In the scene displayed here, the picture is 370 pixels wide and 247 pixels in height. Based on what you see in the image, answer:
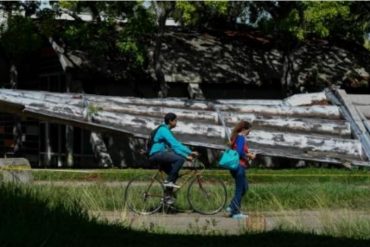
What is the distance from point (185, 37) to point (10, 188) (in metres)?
22.1

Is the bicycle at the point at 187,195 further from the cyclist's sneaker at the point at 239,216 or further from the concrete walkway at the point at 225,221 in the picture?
the cyclist's sneaker at the point at 239,216

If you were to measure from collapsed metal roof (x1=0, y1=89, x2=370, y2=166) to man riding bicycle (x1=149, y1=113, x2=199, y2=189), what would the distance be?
872 centimetres

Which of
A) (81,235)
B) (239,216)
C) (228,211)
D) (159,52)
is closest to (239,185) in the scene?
(228,211)

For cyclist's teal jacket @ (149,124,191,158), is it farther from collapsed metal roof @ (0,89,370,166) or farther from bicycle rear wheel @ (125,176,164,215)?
collapsed metal roof @ (0,89,370,166)

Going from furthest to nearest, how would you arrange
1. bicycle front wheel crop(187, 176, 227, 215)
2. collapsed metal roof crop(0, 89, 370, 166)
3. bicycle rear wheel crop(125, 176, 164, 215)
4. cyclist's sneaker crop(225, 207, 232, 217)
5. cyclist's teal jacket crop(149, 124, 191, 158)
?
collapsed metal roof crop(0, 89, 370, 166)
bicycle front wheel crop(187, 176, 227, 215)
cyclist's teal jacket crop(149, 124, 191, 158)
bicycle rear wheel crop(125, 176, 164, 215)
cyclist's sneaker crop(225, 207, 232, 217)

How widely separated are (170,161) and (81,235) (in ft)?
19.4

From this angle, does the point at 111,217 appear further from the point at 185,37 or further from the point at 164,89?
the point at 185,37

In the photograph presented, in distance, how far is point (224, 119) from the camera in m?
24.5

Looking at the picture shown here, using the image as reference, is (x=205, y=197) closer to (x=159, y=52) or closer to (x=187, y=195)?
(x=187, y=195)

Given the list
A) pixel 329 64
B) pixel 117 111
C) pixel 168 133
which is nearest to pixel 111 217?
pixel 168 133

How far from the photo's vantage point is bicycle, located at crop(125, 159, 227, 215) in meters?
14.8

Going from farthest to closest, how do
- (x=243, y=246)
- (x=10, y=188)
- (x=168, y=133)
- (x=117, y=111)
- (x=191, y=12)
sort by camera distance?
1. (x=191, y=12)
2. (x=117, y=111)
3. (x=168, y=133)
4. (x=10, y=188)
5. (x=243, y=246)

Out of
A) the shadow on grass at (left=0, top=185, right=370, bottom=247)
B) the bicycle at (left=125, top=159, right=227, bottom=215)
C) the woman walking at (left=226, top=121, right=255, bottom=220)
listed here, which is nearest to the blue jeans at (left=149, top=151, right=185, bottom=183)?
the bicycle at (left=125, top=159, right=227, bottom=215)

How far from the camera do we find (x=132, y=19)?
27.4 metres
